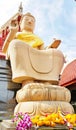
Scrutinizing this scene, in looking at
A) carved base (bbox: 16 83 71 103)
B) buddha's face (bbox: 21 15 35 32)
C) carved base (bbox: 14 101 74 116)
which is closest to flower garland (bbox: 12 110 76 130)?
carved base (bbox: 14 101 74 116)

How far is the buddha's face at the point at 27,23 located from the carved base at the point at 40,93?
1351 mm

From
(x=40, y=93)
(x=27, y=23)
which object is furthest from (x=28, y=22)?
(x=40, y=93)

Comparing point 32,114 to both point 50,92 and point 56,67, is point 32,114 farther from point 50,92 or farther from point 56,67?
point 56,67

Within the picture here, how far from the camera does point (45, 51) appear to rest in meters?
3.69

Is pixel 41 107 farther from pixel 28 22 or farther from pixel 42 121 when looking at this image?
pixel 28 22

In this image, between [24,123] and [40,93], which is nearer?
[24,123]

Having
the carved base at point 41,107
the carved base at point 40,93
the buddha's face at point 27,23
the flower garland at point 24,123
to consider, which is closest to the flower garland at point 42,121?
the flower garland at point 24,123

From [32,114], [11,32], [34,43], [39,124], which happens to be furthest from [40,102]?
[11,32]

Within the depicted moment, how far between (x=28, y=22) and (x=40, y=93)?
1.54 metres

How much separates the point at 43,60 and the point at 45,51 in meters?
0.16

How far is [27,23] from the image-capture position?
4051mm

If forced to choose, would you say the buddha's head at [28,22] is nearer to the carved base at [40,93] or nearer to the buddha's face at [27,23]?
the buddha's face at [27,23]

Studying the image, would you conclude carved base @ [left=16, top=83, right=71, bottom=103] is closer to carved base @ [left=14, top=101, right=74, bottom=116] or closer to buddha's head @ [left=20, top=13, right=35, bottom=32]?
carved base @ [left=14, top=101, right=74, bottom=116]

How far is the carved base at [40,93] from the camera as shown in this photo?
119 inches
